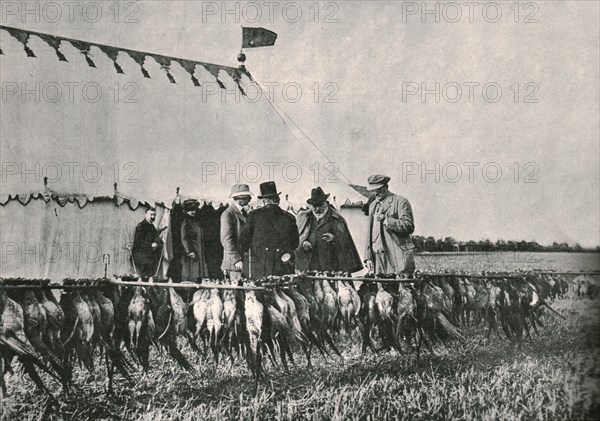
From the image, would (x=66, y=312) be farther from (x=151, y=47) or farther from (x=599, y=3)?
(x=599, y=3)

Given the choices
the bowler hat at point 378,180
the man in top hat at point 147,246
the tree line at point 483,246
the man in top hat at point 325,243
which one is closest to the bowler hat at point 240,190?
the man in top hat at point 325,243

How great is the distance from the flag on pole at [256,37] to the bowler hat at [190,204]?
119 cm

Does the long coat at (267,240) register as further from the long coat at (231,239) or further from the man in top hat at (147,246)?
the man in top hat at (147,246)

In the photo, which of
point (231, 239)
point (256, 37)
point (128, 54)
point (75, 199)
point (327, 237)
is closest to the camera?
point (75, 199)

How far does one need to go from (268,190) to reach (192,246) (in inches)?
27.2

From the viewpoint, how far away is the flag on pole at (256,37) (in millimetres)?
5072

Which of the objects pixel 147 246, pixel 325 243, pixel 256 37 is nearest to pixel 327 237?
pixel 325 243

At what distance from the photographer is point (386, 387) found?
5.04 m

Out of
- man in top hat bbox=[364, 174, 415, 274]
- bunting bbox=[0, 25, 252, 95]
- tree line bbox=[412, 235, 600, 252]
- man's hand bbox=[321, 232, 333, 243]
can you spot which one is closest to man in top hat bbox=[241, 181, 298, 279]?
man's hand bbox=[321, 232, 333, 243]

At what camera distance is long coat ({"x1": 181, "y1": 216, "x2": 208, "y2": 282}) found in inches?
200

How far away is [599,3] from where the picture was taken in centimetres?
541

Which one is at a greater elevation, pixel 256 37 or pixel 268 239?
pixel 256 37

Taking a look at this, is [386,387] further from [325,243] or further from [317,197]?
[317,197]

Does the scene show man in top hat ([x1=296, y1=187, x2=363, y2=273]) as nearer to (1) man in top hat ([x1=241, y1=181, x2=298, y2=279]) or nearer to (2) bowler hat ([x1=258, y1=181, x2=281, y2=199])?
→ (1) man in top hat ([x1=241, y1=181, x2=298, y2=279])
